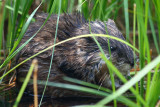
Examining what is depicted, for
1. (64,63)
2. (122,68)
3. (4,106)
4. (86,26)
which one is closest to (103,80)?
(122,68)

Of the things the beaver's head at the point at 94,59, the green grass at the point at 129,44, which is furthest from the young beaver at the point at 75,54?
the green grass at the point at 129,44

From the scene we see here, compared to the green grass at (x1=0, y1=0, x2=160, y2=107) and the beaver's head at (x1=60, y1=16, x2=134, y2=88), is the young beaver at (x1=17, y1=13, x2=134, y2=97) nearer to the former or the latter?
the beaver's head at (x1=60, y1=16, x2=134, y2=88)

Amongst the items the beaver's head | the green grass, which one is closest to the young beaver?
the beaver's head

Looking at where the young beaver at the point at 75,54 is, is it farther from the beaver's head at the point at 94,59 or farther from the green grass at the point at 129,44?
the green grass at the point at 129,44

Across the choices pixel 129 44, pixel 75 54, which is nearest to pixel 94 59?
pixel 75 54

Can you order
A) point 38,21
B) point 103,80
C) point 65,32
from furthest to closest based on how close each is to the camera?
point 38,21
point 65,32
point 103,80

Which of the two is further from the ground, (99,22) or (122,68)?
(99,22)

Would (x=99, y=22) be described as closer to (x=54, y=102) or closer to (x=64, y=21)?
(x=64, y=21)

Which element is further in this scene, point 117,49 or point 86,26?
point 86,26
